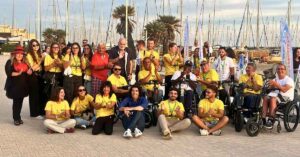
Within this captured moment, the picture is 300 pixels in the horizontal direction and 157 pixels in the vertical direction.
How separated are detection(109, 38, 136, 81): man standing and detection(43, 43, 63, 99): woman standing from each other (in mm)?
1232

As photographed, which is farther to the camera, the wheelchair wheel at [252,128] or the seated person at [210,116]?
the seated person at [210,116]

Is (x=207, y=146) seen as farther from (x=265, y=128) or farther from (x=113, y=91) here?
(x=113, y=91)

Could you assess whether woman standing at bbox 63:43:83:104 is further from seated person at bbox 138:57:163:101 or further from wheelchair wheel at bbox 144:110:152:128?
wheelchair wheel at bbox 144:110:152:128

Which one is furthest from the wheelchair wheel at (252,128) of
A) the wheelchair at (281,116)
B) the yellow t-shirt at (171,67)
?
the yellow t-shirt at (171,67)

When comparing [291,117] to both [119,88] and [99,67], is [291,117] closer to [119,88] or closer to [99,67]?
[119,88]

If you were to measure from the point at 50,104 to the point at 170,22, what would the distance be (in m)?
39.7

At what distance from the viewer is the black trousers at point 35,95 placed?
403 inches

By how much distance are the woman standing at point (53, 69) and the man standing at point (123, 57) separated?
1.23 meters

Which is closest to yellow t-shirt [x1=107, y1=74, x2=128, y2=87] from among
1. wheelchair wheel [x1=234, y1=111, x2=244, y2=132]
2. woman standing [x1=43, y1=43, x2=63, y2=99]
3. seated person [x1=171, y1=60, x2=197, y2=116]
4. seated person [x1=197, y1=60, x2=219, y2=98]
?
seated person [x1=171, y1=60, x2=197, y2=116]

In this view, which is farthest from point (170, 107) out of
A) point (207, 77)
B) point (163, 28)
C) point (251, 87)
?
point (163, 28)

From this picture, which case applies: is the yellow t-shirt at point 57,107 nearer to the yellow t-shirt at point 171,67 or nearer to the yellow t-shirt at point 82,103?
the yellow t-shirt at point 82,103

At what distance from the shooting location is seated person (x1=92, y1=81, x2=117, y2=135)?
8797 millimetres

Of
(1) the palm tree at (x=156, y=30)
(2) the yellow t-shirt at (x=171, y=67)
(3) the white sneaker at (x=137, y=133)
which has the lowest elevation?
(3) the white sneaker at (x=137, y=133)

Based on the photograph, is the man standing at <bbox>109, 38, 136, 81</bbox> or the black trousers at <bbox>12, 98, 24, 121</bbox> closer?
the black trousers at <bbox>12, 98, 24, 121</bbox>
